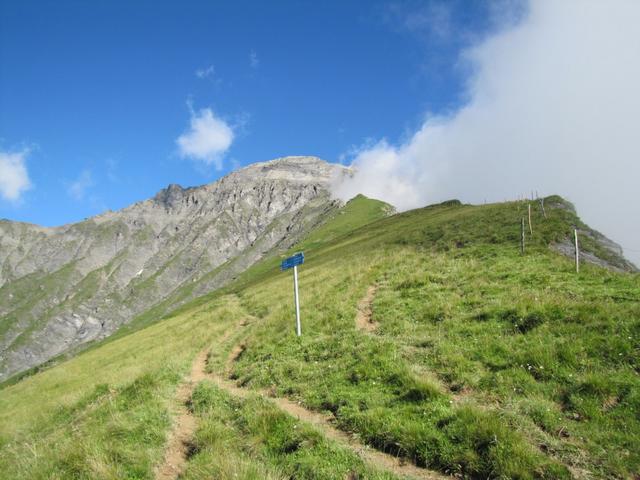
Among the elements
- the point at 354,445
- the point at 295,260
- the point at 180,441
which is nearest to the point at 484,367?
the point at 354,445

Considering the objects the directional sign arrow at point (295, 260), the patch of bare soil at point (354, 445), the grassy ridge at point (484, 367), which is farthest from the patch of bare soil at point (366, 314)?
the patch of bare soil at point (354, 445)

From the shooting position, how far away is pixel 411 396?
10.9 metres

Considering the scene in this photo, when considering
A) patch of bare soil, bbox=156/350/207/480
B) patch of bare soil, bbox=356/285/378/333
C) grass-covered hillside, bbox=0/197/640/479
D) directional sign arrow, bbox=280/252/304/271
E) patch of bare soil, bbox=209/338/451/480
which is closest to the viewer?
patch of bare soil, bbox=209/338/451/480

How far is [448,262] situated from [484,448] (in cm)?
2001

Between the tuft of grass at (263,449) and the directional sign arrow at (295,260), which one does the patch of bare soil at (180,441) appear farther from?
the directional sign arrow at (295,260)

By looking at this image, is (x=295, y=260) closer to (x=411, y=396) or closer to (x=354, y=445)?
(x=411, y=396)

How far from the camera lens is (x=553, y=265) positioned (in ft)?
71.1

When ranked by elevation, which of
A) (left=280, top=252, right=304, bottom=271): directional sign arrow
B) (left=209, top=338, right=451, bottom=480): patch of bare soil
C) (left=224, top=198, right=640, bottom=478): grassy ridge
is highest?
(left=280, top=252, right=304, bottom=271): directional sign arrow

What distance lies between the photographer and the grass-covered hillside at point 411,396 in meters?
8.36

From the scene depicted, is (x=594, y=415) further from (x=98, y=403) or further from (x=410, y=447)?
(x=98, y=403)

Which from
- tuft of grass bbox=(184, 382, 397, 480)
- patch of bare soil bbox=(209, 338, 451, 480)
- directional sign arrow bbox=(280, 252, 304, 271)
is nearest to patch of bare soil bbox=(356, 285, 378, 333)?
directional sign arrow bbox=(280, 252, 304, 271)

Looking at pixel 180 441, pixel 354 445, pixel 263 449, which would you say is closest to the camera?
pixel 354 445

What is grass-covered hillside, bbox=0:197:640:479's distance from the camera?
8.36 metres

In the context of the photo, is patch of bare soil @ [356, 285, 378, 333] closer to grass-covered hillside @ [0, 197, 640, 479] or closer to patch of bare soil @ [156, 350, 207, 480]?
grass-covered hillside @ [0, 197, 640, 479]
